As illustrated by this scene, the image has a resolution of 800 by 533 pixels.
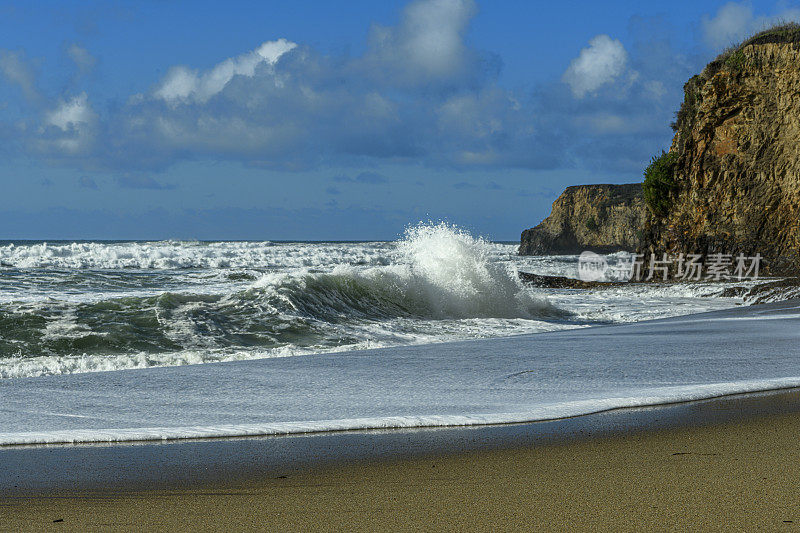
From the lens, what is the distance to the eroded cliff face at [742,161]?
20.2 m

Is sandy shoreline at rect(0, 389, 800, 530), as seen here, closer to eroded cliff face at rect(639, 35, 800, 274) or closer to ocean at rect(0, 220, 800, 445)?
ocean at rect(0, 220, 800, 445)

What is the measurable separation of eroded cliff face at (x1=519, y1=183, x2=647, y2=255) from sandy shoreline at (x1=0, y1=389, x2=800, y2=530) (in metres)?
67.4

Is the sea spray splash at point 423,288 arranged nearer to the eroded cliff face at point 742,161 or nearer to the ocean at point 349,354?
the ocean at point 349,354

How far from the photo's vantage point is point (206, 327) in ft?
30.9

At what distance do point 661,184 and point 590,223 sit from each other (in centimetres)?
4954

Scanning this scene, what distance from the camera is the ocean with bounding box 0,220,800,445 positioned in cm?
412

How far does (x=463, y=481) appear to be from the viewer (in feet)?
8.86

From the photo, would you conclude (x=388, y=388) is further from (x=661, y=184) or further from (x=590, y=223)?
(x=590, y=223)

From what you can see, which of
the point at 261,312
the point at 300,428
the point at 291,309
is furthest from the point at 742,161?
the point at 300,428

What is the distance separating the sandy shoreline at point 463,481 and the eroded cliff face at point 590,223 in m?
67.4
